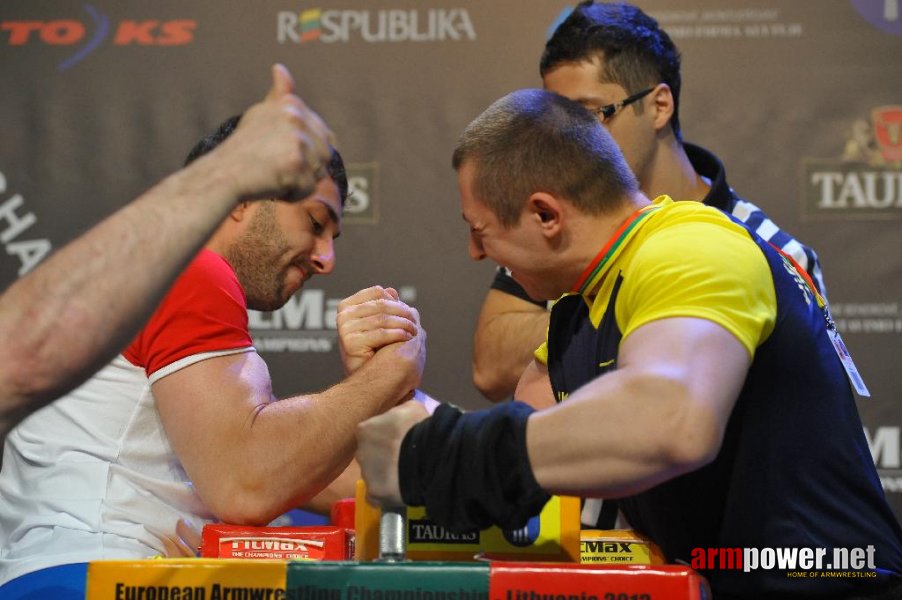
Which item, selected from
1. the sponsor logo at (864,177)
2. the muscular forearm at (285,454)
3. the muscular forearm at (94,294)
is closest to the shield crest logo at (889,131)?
the sponsor logo at (864,177)

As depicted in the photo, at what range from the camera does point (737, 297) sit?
1.26 m

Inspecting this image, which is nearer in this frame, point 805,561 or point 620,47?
point 805,561

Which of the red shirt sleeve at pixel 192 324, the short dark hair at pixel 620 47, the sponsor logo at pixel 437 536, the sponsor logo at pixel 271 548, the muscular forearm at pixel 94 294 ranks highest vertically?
the short dark hair at pixel 620 47

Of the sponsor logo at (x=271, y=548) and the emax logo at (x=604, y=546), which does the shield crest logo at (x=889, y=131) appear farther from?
the sponsor logo at (x=271, y=548)

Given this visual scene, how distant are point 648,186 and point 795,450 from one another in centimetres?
119

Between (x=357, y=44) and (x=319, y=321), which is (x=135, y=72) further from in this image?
(x=319, y=321)

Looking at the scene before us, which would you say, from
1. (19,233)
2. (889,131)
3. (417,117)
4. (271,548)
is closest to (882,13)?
(889,131)

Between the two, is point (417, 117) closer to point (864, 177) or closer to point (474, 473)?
point (864, 177)

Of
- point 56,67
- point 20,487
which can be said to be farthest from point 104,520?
point 56,67

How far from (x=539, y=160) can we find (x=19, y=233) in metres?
2.11

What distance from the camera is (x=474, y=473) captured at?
1116mm

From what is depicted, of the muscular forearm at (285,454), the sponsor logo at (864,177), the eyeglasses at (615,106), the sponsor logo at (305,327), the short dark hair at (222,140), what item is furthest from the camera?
the sponsor logo at (305,327)

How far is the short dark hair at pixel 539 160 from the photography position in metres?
1.58

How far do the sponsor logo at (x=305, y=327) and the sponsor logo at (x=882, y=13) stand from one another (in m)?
1.69
